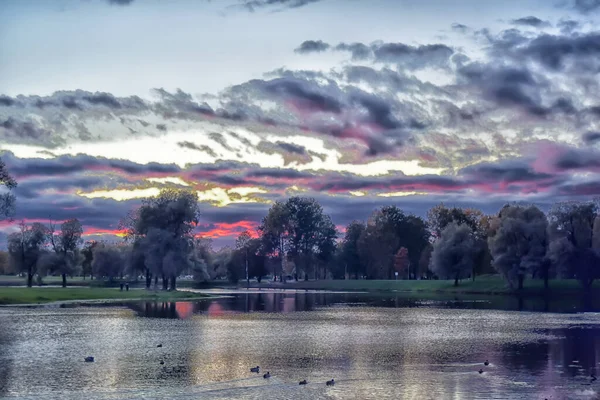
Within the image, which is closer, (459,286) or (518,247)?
(518,247)

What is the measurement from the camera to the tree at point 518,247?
13125 cm

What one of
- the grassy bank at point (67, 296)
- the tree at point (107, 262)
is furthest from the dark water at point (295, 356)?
the tree at point (107, 262)

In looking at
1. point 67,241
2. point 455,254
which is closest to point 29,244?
point 67,241

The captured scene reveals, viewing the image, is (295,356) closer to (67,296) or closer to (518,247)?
(67,296)

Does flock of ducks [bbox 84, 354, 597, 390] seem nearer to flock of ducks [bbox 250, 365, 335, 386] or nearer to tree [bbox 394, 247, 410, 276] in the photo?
flock of ducks [bbox 250, 365, 335, 386]

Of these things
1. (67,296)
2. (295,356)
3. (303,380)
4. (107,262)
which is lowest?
(295,356)

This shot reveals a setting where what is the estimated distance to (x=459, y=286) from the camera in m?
157

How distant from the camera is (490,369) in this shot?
4091 centimetres

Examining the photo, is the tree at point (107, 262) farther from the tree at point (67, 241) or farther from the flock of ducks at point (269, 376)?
the flock of ducks at point (269, 376)

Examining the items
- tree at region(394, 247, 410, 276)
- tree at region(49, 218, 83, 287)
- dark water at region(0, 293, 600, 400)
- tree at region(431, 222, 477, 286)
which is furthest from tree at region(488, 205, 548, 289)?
tree at region(49, 218, 83, 287)

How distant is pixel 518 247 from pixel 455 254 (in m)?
22.2

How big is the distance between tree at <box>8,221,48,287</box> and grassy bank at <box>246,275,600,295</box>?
6803 cm

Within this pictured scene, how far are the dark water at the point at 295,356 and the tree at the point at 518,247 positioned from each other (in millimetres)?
50556

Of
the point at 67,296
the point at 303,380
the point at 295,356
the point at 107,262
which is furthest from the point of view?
the point at 107,262
